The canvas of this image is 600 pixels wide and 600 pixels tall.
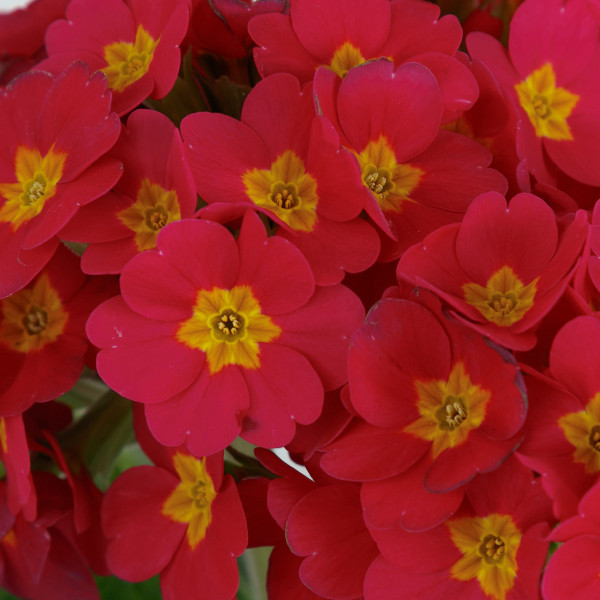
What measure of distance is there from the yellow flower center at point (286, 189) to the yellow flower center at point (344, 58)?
0.25ft

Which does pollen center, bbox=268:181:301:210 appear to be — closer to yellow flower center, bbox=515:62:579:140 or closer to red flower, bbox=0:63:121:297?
red flower, bbox=0:63:121:297

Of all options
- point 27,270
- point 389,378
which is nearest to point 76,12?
point 27,270

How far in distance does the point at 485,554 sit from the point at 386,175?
0.22 meters

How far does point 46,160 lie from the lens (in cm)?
57

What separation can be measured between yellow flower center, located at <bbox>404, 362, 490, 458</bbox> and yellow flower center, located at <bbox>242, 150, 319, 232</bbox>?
0.12 m

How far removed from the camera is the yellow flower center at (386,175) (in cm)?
54

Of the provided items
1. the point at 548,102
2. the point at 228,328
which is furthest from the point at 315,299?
the point at 548,102

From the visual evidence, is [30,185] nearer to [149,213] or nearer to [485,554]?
[149,213]

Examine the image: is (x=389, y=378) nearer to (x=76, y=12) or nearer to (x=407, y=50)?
(x=407, y=50)

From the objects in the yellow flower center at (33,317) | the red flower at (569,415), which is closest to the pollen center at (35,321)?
the yellow flower center at (33,317)

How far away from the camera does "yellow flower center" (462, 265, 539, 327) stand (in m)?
0.49

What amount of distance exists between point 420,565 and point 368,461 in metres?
0.06

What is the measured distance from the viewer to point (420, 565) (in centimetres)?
48

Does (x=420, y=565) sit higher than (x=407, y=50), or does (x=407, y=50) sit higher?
(x=407, y=50)
